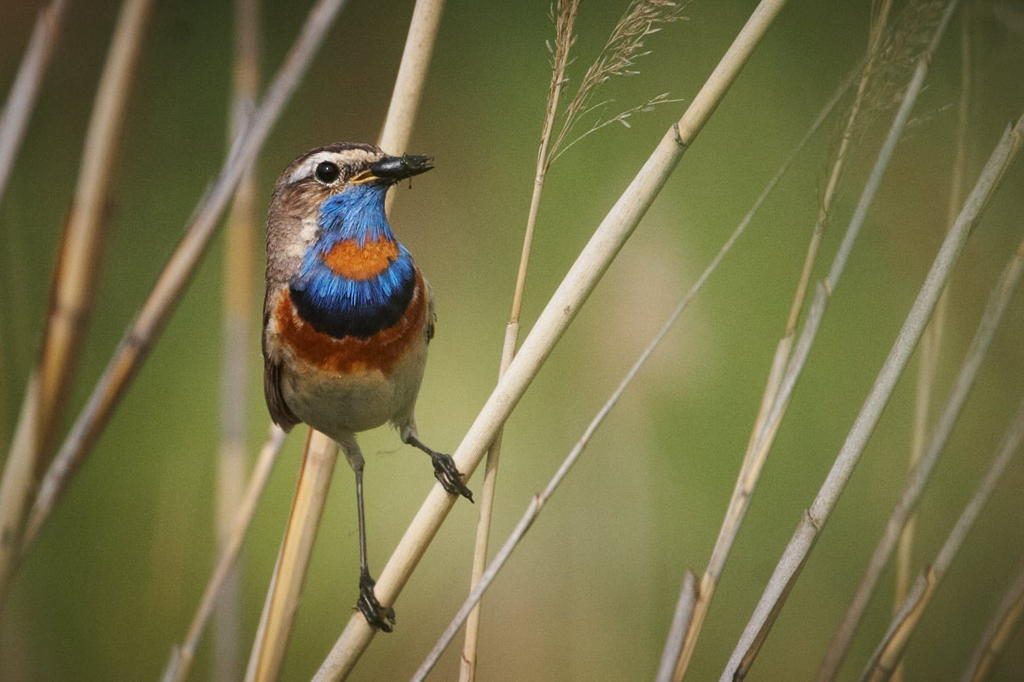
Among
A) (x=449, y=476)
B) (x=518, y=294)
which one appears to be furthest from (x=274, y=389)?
(x=518, y=294)

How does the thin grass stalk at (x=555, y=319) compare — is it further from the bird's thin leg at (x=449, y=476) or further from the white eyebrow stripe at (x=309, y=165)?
the white eyebrow stripe at (x=309, y=165)

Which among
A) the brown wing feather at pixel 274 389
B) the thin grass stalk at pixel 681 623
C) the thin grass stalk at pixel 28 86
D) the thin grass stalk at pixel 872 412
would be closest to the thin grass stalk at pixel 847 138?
the thin grass stalk at pixel 872 412

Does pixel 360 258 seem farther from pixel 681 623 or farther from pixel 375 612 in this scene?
pixel 681 623

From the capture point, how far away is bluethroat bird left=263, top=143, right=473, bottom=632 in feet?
4.21

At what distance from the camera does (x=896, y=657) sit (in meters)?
1.42

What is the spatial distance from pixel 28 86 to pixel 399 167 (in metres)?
0.47

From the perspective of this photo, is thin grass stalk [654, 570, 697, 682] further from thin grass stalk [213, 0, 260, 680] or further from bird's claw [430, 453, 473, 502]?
thin grass stalk [213, 0, 260, 680]

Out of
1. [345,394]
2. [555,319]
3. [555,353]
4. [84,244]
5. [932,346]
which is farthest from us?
[555,353]

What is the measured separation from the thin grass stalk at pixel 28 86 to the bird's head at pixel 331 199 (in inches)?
12.7

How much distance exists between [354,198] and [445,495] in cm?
40

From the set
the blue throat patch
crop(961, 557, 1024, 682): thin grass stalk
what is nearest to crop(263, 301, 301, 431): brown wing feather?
the blue throat patch

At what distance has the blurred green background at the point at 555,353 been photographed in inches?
69.0

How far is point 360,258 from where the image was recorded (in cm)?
133

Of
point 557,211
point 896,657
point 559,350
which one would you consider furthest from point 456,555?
point 896,657
